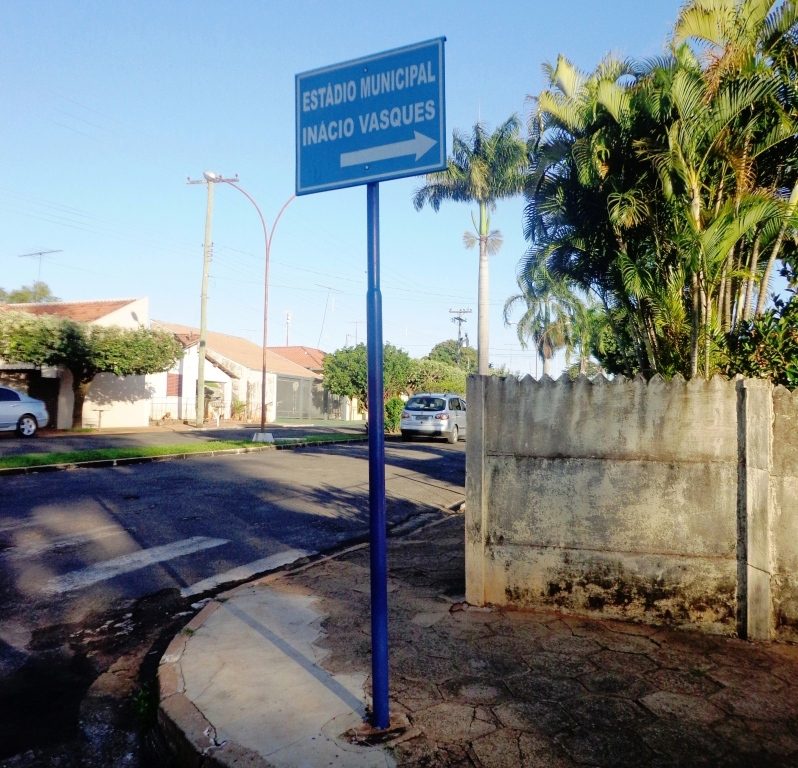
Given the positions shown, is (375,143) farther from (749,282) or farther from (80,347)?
(80,347)

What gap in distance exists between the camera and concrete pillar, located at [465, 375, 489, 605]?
504 centimetres

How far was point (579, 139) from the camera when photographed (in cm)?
908

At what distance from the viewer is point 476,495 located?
5.05 m

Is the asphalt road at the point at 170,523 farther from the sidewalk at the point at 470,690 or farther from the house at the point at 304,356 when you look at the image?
the house at the point at 304,356

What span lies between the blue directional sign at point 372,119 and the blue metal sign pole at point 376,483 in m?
0.19

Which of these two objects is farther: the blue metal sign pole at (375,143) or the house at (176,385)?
the house at (176,385)

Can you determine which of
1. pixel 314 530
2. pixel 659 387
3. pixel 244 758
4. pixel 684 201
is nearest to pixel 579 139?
pixel 684 201

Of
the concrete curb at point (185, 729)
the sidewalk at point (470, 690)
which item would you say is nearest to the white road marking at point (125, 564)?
the sidewalk at point (470, 690)

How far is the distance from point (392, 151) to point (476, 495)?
284 cm

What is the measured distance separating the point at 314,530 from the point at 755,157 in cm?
681

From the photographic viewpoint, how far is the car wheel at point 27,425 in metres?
20.7

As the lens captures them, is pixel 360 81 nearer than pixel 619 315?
Yes

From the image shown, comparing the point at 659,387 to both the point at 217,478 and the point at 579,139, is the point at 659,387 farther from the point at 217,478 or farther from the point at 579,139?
the point at 217,478

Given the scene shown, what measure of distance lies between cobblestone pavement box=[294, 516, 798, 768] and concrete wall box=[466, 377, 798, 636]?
9.1 inches
